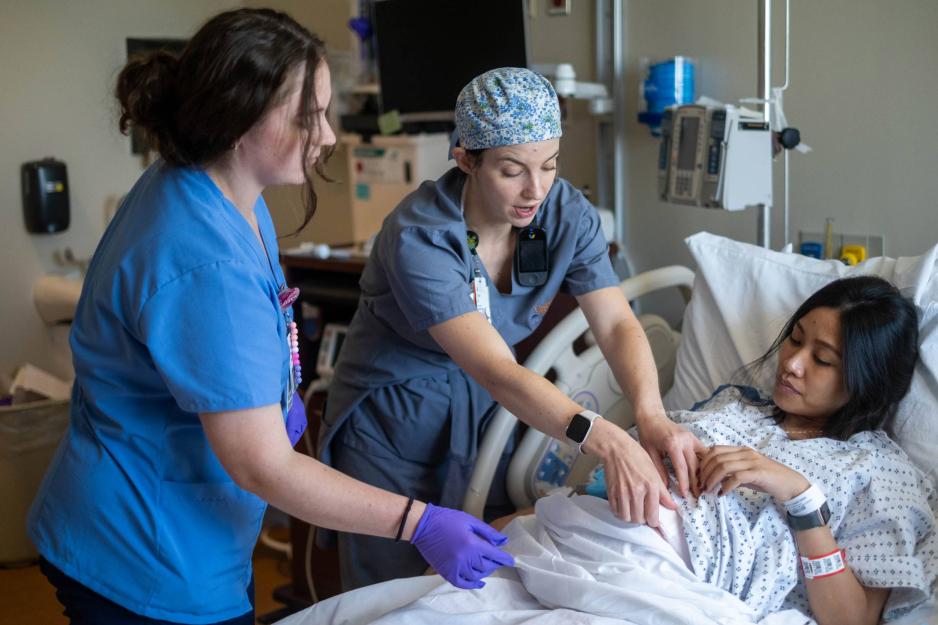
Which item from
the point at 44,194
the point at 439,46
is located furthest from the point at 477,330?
the point at 44,194

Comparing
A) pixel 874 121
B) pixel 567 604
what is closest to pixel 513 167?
pixel 567 604

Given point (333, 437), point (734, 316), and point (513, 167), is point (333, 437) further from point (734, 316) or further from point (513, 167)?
point (734, 316)

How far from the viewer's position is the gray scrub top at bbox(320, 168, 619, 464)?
5.65ft

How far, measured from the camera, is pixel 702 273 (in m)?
2.23

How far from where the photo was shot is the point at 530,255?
75.5 inches

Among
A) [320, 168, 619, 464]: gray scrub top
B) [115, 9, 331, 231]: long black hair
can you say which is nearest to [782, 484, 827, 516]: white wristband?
[320, 168, 619, 464]: gray scrub top

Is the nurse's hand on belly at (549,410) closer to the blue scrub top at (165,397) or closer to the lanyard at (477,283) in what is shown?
the lanyard at (477,283)

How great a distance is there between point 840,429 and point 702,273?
536 millimetres

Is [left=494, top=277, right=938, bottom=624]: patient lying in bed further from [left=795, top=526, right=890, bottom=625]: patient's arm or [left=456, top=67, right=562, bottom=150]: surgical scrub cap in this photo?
[left=456, top=67, right=562, bottom=150]: surgical scrub cap

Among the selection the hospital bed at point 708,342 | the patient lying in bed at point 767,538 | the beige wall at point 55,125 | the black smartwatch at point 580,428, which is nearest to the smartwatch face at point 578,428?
the black smartwatch at point 580,428

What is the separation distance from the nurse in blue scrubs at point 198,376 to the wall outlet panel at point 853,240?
1545 mm

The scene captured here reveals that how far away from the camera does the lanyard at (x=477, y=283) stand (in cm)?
184

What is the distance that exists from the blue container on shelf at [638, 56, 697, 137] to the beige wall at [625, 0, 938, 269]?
5 cm

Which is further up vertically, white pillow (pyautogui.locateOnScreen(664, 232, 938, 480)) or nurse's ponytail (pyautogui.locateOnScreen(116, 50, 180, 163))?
nurse's ponytail (pyautogui.locateOnScreen(116, 50, 180, 163))
